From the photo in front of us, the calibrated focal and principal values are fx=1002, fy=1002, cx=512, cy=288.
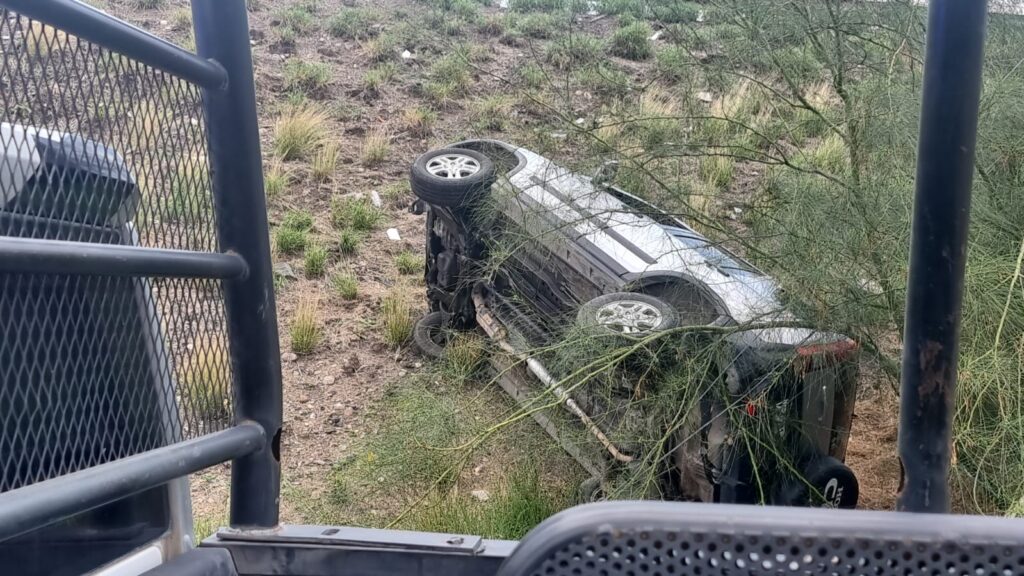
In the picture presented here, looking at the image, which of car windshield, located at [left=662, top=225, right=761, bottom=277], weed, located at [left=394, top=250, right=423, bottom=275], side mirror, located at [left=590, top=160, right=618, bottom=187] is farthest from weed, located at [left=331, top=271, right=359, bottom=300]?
car windshield, located at [left=662, top=225, right=761, bottom=277]

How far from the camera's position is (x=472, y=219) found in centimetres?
611

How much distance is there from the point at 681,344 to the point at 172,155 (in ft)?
9.68

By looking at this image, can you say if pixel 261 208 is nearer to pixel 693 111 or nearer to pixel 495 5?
pixel 693 111

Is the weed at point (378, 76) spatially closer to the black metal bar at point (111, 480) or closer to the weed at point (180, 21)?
the weed at point (180, 21)

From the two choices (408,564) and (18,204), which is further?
(408,564)

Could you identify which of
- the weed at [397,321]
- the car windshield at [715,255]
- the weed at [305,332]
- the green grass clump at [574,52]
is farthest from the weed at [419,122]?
the car windshield at [715,255]

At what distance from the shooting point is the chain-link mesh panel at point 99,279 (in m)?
1.44

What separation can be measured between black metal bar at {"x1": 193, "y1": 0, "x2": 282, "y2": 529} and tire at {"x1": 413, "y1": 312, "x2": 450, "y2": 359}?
517 centimetres

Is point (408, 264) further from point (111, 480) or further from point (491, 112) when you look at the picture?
point (111, 480)

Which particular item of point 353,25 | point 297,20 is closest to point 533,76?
point 353,25

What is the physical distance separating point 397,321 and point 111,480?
610cm

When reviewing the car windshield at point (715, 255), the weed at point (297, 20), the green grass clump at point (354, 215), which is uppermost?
the weed at point (297, 20)

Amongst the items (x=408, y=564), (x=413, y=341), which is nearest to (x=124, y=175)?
(x=408, y=564)

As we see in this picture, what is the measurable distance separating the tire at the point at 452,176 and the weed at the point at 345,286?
2131 mm
